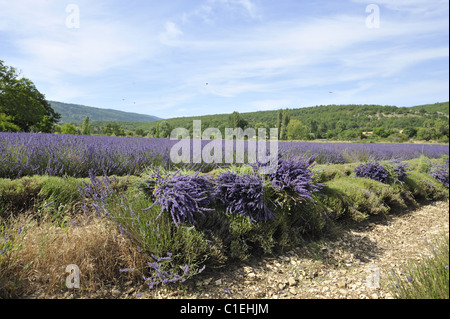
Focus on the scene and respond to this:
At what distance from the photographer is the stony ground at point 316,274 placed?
2.17 metres

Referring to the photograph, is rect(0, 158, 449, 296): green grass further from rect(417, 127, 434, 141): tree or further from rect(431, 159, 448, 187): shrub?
rect(417, 127, 434, 141): tree

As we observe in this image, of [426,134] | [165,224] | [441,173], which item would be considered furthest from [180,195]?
[426,134]

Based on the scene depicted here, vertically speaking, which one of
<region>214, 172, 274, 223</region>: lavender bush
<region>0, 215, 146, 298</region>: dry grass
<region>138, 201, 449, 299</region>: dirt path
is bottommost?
<region>138, 201, 449, 299</region>: dirt path

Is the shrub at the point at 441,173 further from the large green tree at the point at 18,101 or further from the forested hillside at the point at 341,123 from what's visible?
the large green tree at the point at 18,101

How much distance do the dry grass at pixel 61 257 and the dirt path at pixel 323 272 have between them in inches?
13.0

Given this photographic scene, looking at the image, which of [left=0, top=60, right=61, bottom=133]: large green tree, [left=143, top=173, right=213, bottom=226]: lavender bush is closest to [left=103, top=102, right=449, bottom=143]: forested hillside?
[left=0, top=60, right=61, bottom=133]: large green tree

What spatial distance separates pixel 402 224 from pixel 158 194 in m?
4.41

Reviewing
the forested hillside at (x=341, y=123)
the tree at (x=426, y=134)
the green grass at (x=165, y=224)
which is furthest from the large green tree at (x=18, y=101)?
the tree at (x=426, y=134)

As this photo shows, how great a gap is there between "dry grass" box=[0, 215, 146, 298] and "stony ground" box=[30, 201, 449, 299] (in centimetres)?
15

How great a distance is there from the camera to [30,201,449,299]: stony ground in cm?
217

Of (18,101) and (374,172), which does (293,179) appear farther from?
(18,101)

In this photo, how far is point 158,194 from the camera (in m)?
2.42

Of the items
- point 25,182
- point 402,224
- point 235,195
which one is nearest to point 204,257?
point 235,195
